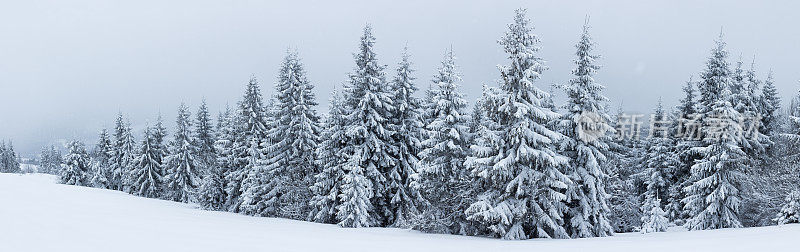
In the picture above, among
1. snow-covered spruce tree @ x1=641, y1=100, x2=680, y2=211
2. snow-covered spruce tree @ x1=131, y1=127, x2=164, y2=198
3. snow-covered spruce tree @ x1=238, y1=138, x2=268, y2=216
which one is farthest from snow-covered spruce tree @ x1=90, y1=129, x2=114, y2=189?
snow-covered spruce tree @ x1=641, y1=100, x2=680, y2=211

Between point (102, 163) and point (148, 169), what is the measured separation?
23.2m

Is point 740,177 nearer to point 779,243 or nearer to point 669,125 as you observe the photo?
point 669,125

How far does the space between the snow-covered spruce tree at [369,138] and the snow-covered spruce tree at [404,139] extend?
0.45 m

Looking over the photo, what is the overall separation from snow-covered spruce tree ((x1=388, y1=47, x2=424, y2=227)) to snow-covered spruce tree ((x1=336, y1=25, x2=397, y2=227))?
0.45 m

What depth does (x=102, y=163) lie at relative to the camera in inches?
2771

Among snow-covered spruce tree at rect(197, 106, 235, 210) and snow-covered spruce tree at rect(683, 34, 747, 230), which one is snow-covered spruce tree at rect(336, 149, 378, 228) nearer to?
snow-covered spruce tree at rect(197, 106, 235, 210)

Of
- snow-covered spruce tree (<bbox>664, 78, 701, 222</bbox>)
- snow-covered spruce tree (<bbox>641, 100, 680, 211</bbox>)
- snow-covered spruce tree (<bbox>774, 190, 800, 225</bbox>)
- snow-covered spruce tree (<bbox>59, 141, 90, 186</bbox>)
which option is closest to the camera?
snow-covered spruce tree (<bbox>774, 190, 800, 225</bbox>)

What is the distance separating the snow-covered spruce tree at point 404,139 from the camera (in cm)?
2719

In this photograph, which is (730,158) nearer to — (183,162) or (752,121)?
(752,121)

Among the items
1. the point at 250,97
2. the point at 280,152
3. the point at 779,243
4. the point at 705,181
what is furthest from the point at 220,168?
the point at 779,243

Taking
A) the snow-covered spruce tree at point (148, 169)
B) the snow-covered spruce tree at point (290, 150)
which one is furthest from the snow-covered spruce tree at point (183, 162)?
the snow-covered spruce tree at point (290, 150)

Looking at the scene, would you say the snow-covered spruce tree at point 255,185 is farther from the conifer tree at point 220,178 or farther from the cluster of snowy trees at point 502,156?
the conifer tree at point 220,178

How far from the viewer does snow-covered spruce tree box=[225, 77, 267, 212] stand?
35344mm

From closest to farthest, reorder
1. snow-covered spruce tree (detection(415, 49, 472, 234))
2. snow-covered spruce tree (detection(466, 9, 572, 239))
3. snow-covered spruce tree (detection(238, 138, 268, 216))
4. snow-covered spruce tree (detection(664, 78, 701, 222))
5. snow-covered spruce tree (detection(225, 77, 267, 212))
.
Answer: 1. snow-covered spruce tree (detection(466, 9, 572, 239))
2. snow-covered spruce tree (detection(415, 49, 472, 234))
3. snow-covered spruce tree (detection(664, 78, 701, 222))
4. snow-covered spruce tree (detection(238, 138, 268, 216))
5. snow-covered spruce tree (detection(225, 77, 267, 212))
